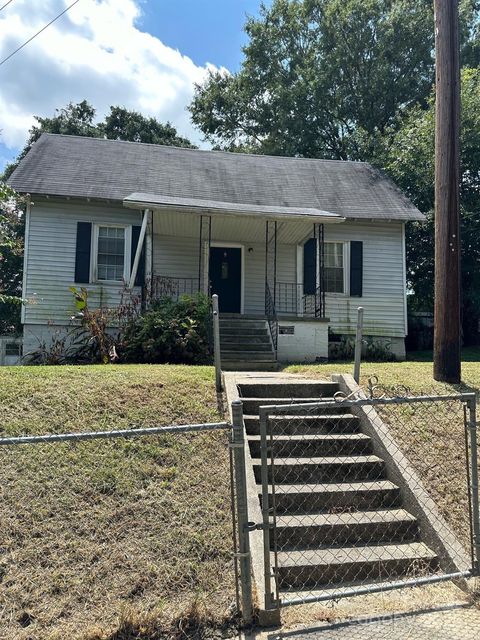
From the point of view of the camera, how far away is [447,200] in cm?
708

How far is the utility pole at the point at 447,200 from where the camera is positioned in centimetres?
694

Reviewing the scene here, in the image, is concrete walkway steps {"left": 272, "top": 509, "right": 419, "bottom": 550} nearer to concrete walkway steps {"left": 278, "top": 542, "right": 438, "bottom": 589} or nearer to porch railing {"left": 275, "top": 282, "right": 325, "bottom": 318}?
concrete walkway steps {"left": 278, "top": 542, "right": 438, "bottom": 589}

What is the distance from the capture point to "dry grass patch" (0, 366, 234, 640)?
116 inches

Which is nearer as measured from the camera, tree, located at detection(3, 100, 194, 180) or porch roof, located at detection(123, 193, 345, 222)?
porch roof, located at detection(123, 193, 345, 222)

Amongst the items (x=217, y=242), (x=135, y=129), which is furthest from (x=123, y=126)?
(x=217, y=242)

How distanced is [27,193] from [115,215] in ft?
6.69

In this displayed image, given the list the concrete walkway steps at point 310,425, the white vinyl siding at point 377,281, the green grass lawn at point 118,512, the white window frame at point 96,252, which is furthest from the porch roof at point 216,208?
the concrete walkway steps at point 310,425

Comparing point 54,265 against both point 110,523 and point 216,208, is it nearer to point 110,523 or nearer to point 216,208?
point 216,208

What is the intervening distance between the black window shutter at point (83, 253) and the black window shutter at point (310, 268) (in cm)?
551

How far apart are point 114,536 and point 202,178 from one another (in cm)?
1143

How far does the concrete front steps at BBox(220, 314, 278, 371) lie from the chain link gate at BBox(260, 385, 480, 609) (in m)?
3.53

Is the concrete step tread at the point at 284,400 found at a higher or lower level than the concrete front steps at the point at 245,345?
lower

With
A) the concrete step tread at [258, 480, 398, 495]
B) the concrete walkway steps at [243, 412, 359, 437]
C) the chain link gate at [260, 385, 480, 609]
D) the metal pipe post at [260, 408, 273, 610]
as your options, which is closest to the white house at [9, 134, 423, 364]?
the concrete walkway steps at [243, 412, 359, 437]

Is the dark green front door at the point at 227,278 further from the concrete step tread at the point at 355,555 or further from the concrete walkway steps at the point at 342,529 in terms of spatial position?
the concrete step tread at the point at 355,555
